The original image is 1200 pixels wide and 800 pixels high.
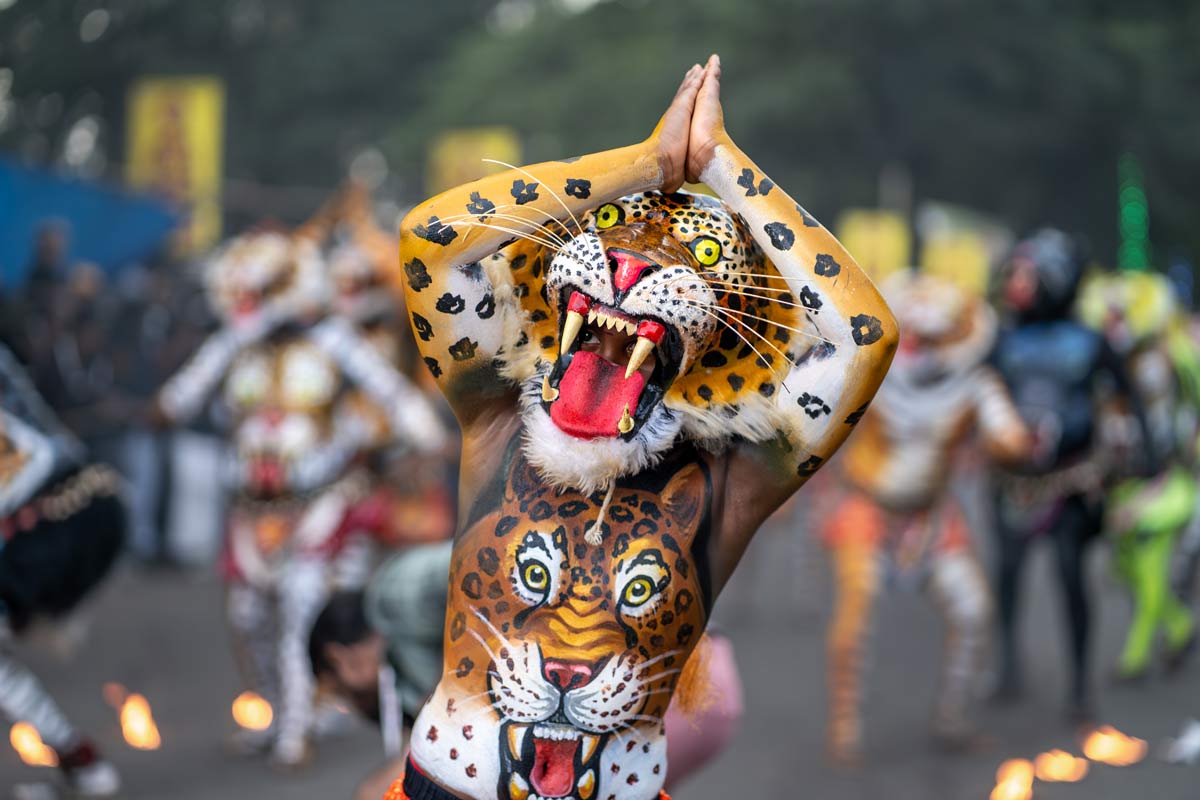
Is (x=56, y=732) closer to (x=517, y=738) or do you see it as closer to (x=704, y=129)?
(x=517, y=738)

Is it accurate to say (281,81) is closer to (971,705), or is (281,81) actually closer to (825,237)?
(971,705)

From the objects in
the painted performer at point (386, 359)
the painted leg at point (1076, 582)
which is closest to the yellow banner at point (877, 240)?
the painted leg at point (1076, 582)

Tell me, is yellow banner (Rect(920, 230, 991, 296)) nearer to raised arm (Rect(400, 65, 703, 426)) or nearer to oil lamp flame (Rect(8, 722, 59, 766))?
oil lamp flame (Rect(8, 722, 59, 766))

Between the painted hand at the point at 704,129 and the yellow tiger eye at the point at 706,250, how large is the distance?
0.12 metres

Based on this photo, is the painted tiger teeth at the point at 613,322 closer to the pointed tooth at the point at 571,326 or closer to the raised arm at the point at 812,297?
the pointed tooth at the point at 571,326

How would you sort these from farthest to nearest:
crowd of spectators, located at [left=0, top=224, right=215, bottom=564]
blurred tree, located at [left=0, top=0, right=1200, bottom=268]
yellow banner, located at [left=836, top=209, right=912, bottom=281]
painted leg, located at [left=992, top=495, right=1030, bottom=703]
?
blurred tree, located at [left=0, top=0, right=1200, bottom=268], yellow banner, located at [left=836, top=209, right=912, bottom=281], crowd of spectators, located at [left=0, top=224, right=215, bottom=564], painted leg, located at [left=992, top=495, right=1030, bottom=703]

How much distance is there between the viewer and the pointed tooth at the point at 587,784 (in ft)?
8.96

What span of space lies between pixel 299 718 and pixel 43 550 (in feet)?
5.57

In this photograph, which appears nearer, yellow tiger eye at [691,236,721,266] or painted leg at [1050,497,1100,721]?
yellow tiger eye at [691,236,721,266]

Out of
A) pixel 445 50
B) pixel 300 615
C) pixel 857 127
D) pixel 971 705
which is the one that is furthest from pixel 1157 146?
pixel 300 615

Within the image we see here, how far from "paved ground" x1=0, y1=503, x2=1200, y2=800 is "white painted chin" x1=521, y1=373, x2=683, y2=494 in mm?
3538

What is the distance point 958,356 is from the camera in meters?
6.70

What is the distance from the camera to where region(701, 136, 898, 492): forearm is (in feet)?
8.87

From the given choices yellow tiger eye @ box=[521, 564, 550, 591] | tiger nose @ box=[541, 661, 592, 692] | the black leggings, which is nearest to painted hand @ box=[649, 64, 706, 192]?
yellow tiger eye @ box=[521, 564, 550, 591]
